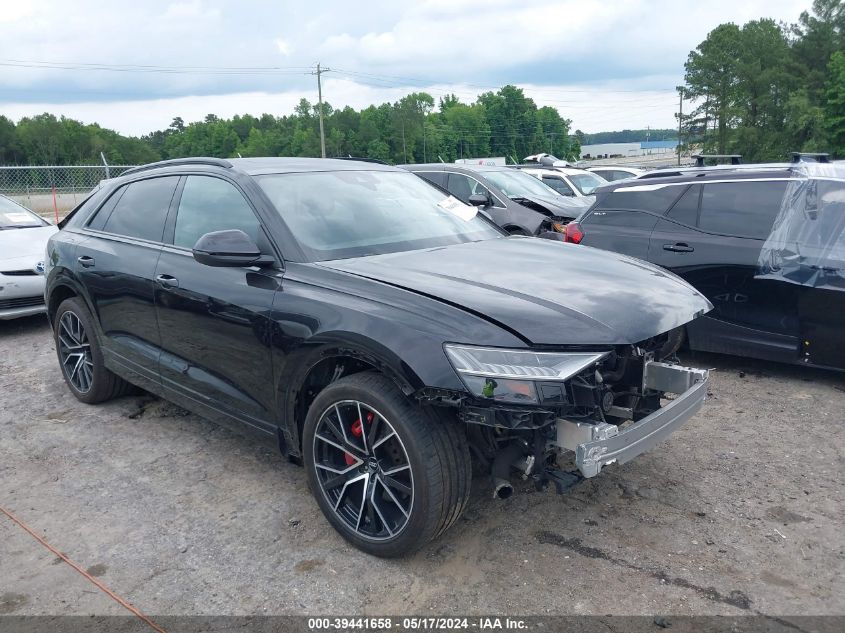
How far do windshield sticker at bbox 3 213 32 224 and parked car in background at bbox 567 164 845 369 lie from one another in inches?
281

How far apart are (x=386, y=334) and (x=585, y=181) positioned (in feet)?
48.7

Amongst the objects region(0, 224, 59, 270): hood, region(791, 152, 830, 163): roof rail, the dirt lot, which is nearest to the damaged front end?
the dirt lot

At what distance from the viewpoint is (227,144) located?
264ft

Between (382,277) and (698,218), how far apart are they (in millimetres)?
3420

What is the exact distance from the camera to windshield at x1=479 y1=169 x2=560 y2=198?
1148 centimetres


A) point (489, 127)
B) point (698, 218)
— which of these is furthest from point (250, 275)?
point (489, 127)

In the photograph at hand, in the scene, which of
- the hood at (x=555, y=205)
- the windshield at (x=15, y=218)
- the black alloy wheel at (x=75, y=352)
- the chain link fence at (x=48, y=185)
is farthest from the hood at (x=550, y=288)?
the chain link fence at (x=48, y=185)

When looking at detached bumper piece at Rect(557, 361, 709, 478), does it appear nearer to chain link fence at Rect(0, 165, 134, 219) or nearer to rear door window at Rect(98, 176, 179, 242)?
rear door window at Rect(98, 176, 179, 242)

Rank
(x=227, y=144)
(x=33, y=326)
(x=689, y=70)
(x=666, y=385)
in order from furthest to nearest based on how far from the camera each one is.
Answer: (x=227, y=144) → (x=689, y=70) → (x=33, y=326) → (x=666, y=385)

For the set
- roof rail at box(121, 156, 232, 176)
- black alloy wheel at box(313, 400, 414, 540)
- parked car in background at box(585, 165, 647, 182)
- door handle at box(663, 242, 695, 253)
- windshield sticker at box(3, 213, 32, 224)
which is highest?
parked car in background at box(585, 165, 647, 182)

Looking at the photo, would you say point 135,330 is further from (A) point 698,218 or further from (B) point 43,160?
(B) point 43,160

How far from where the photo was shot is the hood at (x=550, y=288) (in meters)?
2.87

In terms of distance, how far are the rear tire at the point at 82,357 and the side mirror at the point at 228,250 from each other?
2.00 m

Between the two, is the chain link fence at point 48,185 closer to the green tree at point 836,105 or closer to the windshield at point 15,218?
the windshield at point 15,218
